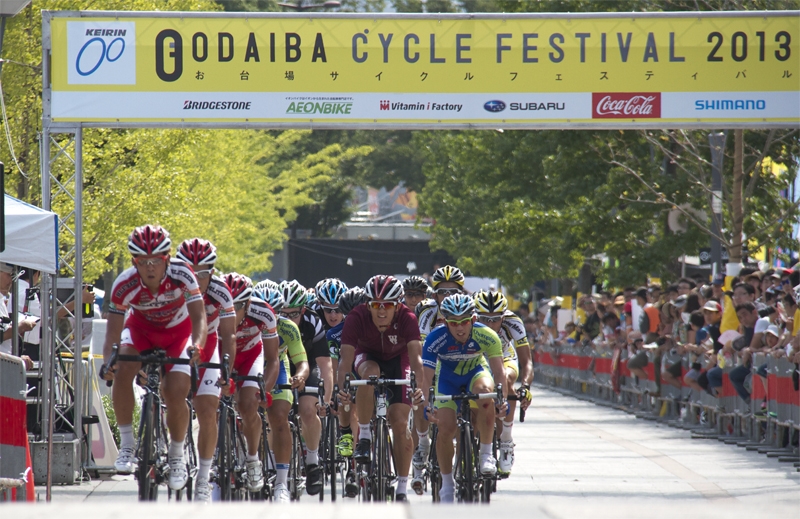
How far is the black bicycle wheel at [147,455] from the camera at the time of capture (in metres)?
8.74

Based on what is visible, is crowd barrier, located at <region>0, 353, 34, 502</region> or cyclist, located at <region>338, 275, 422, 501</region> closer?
crowd barrier, located at <region>0, 353, 34, 502</region>

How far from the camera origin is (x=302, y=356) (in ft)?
38.0

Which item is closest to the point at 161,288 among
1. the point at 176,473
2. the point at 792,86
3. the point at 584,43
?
the point at 176,473

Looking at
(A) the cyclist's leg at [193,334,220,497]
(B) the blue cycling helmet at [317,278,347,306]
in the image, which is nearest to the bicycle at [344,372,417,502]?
(A) the cyclist's leg at [193,334,220,497]

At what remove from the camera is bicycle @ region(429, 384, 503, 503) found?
10547mm

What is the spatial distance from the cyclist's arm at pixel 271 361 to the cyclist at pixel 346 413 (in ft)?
4.61

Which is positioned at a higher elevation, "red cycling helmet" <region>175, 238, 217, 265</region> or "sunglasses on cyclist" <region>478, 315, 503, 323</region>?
"red cycling helmet" <region>175, 238, 217, 265</region>

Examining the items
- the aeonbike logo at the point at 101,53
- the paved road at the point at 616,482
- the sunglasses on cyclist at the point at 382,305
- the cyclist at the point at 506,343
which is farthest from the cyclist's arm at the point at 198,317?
the aeonbike logo at the point at 101,53

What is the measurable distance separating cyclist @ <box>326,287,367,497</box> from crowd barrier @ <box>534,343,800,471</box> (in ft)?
16.4

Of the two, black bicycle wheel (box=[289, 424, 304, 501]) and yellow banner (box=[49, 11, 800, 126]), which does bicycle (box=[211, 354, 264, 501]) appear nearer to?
black bicycle wheel (box=[289, 424, 304, 501])

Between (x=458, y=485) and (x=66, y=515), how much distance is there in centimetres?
501

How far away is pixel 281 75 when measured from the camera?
15.1 meters

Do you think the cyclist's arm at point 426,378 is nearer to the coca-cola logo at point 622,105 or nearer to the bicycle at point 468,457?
the bicycle at point 468,457

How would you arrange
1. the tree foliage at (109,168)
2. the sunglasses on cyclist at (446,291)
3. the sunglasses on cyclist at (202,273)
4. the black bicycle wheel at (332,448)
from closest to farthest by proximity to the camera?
the sunglasses on cyclist at (202,273) < the black bicycle wheel at (332,448) < the sunglasses on cyclist at (446,291) < the tree foliage at (109,168)
